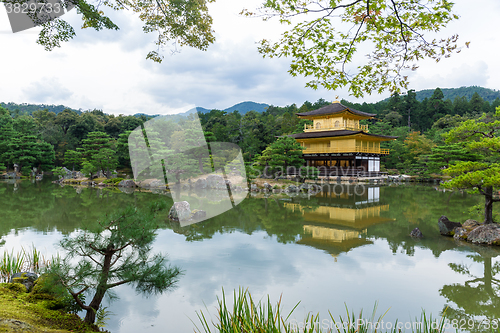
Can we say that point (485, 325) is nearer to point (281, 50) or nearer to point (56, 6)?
point (281, 50)

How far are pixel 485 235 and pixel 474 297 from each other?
2.83 meters

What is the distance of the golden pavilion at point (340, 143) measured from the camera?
68.7 ft

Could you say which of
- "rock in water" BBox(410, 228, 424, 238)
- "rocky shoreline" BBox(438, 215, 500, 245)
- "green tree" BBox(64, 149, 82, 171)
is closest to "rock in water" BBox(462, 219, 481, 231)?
"rocky shoreline" BBox(438, 215, 500, 245)

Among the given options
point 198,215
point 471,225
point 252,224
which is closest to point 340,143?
point 471,225

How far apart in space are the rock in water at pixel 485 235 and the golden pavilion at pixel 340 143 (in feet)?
49.5

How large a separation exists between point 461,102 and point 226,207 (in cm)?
3838

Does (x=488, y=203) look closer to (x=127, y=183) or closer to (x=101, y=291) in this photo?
(x=101, y=291)

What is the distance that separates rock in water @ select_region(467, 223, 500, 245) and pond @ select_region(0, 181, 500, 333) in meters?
0.35

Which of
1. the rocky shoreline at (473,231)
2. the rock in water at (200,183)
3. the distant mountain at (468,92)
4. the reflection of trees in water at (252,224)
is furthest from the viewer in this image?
the distant mountain at (468,92)

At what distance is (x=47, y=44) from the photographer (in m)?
3.39

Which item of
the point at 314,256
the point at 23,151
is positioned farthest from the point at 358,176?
the point at 23,151

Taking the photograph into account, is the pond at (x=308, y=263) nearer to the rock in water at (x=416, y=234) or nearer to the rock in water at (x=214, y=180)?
the rock in water at (x=416, y=234)

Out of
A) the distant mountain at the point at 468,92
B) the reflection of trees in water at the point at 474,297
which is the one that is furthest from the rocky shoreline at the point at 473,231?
the distant mountain at the point at 468,92

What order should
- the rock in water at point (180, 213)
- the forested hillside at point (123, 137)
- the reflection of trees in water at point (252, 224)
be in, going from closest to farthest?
1. the reflection of trees in water at point (252, 224)
2. the rock in water at point (180, 213)
3. the forested hillside at point (123, 137)
